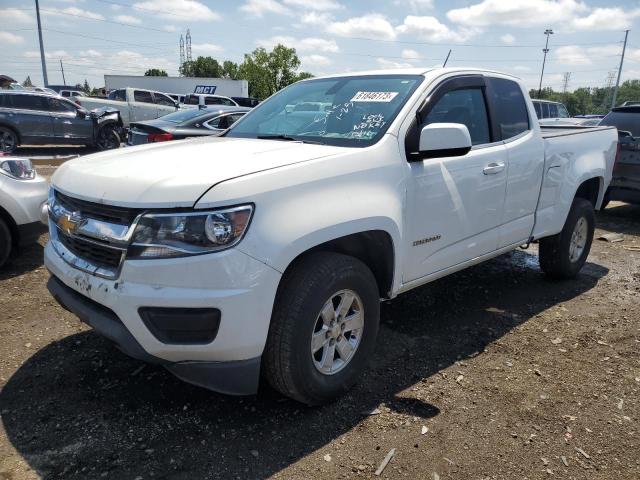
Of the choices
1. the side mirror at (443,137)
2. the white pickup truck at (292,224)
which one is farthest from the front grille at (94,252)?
the side mirror at (443,137)

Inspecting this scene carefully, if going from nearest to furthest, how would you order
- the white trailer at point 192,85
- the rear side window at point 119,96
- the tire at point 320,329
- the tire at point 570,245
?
the tire at point 320,329, the tire at point 570,245, the rear side window at point 119,96, the white trailer at point 192,85

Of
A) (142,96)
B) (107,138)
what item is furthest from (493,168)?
(142,96)

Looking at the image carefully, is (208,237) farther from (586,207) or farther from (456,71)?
(586,207)

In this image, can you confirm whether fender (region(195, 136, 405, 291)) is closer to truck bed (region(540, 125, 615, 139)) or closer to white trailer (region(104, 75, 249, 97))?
truck bed (region(540, 125, 615, 139))

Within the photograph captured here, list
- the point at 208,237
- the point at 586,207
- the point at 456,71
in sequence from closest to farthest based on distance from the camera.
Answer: the point at 208,237 < the point at 456,71 < the point at 586,207

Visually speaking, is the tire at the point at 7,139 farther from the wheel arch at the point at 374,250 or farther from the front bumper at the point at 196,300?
the wheel arch at the point at 374,250

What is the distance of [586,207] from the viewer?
5.03m

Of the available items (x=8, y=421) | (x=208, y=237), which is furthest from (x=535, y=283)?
(x=8, y=421)

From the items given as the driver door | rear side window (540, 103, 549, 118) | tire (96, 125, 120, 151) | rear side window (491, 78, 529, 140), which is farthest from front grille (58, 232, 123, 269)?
rear side window (540, 103, 549, 118)

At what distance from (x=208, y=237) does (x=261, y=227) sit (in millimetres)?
236

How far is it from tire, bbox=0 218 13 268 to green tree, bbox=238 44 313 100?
55.7 metres

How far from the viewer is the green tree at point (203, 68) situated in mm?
83625

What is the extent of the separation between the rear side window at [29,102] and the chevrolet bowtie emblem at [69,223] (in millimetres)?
12627

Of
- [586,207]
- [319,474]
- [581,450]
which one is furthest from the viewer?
[586,207]
